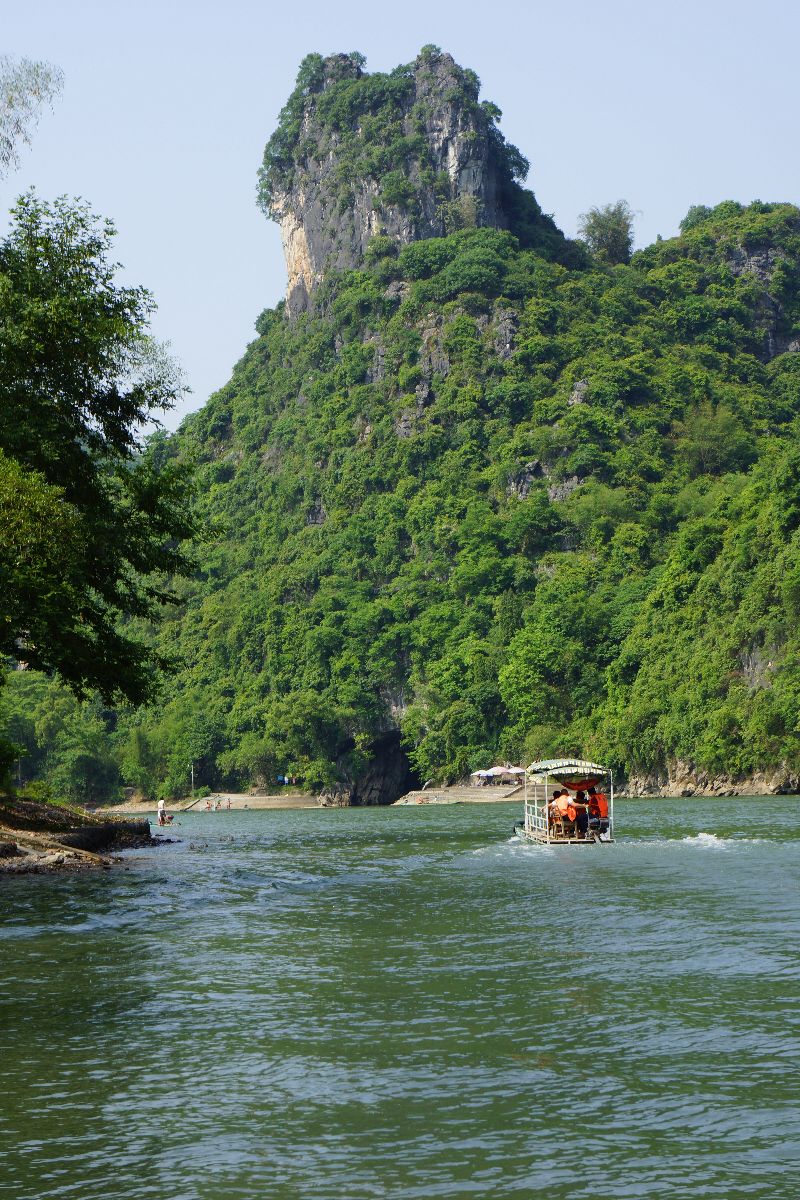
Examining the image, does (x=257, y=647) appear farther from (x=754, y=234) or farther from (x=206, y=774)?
(x=754, y=234)

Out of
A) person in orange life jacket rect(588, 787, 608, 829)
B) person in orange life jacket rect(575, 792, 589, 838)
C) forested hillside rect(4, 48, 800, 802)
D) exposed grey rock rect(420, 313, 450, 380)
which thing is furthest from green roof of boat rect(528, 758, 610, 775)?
exposed grey rock rect(420, 313, 450, 380)

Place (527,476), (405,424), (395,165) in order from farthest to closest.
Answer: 1. (395,165)
2. (405,424)
3. (527,476)

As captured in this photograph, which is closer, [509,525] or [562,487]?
[509,525]

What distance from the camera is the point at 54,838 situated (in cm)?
4350

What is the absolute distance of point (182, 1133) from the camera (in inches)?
519

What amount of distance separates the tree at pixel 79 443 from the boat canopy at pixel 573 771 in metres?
14.4

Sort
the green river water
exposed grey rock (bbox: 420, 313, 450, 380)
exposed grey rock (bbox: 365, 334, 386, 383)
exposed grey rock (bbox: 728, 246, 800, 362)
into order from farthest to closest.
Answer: exposed grey rock (bbox: 728, 246, 800, 362), exposed grey rock (bbox: 365, 334, 386, 383), exposed grey rock (bbox: 420, 313, 450, 380), the green river water

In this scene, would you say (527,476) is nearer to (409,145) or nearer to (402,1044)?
(409,145)

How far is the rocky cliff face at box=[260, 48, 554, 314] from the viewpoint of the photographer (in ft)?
601

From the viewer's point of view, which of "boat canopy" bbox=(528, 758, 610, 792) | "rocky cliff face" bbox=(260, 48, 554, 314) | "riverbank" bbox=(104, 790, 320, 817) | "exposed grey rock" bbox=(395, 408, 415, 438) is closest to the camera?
"boat canopy" bbox=(528, 758, 610, 792)

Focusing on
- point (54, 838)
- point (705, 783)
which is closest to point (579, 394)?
point (705, 783)

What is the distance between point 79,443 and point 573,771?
2053cm

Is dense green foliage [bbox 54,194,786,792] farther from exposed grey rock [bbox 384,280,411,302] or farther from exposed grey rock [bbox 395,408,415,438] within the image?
exposed grey rock [bbox 384,280,411,302]

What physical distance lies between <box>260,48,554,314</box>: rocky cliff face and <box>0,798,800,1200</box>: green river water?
530 feet
